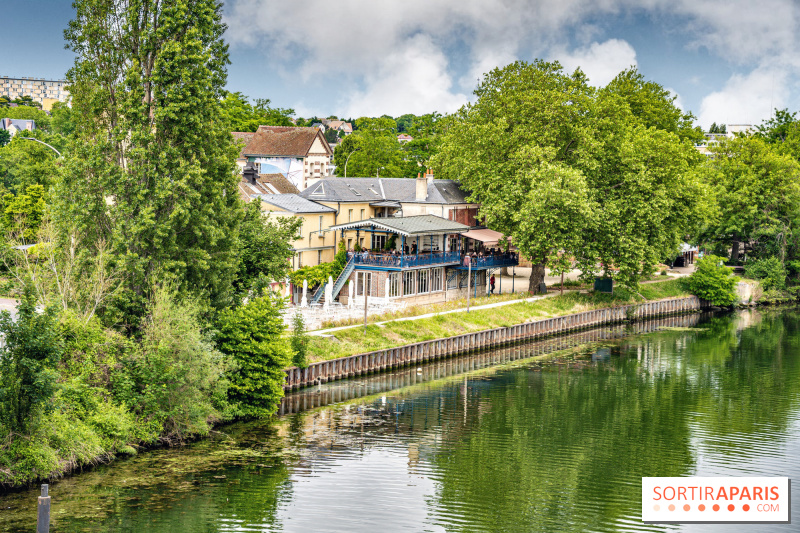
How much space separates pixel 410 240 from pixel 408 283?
5234 mm

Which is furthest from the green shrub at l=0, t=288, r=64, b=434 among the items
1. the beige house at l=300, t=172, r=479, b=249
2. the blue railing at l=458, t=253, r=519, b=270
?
the blue railing at l=458, t=253, r=519, b=270

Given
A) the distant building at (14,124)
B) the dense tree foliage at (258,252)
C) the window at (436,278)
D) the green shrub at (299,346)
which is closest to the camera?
the dense tree foliage at (258,252)

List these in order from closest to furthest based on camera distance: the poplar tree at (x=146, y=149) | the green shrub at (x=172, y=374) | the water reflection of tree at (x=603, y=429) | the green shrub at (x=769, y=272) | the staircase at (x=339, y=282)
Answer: the water reflection of tree at (x=603, y=429)
the green shrub at (x=172, y=374)
the poplar tree at (x=146, y=149)
the staircase at (x=339, y=282)
the green shrub at (x=769, y=272)

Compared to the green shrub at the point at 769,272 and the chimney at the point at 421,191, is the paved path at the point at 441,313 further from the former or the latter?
the green shrub at the point at 769,272

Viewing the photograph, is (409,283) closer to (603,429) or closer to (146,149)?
(603,429)

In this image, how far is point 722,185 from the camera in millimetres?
86125

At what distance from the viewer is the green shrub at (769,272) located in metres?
84.3

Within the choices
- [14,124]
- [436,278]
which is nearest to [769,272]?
[436,278]

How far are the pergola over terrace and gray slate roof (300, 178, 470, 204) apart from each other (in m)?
3.16

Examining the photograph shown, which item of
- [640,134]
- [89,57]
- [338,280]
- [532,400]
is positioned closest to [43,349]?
[89,57]

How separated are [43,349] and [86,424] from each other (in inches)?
153

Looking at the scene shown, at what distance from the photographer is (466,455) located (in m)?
36.8

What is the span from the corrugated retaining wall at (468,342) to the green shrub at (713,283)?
1185 millimetres

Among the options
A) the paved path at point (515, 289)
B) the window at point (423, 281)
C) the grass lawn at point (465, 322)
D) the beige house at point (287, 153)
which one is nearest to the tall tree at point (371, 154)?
the beige house at point (287, 153)
